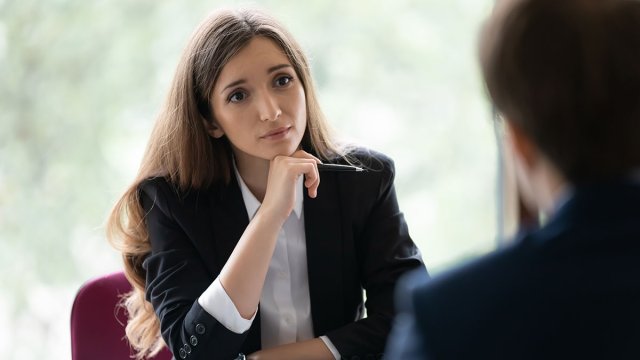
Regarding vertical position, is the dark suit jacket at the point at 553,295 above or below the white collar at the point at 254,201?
below

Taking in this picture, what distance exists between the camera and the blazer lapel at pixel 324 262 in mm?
1858

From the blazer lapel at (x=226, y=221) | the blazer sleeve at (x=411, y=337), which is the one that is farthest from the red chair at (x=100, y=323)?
the blazer sleeve at (x=411, y=337)

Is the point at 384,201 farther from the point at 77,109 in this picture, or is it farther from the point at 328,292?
A: the point at 77,109

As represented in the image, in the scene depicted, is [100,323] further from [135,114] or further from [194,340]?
[135,114]

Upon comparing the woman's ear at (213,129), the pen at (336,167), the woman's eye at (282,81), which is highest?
the woman's eye at (282,81)

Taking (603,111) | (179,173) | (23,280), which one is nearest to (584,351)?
(603,111)

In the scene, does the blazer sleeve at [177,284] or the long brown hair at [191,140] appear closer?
the blazer sleeve at [177,284]

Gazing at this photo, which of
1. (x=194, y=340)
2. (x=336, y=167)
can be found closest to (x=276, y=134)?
(x=336, y=167)

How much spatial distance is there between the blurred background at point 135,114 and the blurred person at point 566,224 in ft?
5.73

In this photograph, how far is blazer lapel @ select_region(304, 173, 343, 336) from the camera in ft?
6.10

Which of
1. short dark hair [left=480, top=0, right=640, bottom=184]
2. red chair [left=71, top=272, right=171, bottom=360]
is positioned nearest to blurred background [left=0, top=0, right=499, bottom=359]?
red chair [left=71, top=272, right=171, bottom=360]

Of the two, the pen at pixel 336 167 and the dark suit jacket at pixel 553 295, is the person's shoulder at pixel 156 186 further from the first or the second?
the dark suit jacket at pixel 553 295

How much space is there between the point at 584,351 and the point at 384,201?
1.04 metres

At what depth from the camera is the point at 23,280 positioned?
326 cm
